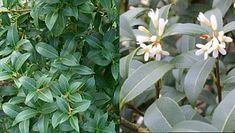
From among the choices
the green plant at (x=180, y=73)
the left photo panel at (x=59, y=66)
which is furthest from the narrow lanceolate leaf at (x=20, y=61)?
the green plant at (x=180, y=73)

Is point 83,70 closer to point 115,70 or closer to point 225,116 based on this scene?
point 115,70

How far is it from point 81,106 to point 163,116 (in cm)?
31

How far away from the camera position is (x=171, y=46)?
1.52 meters

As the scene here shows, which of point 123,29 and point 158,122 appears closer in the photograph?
point 158,122

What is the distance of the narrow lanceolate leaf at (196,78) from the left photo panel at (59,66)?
10.6 inches

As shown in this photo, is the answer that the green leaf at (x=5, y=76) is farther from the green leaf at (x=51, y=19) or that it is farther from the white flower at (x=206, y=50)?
the white flower at (x=206, y=50)

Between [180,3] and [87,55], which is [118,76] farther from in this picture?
[180,3]

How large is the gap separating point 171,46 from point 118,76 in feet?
1.41

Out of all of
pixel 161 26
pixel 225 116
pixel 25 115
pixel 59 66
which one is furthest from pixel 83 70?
pixel 225 116

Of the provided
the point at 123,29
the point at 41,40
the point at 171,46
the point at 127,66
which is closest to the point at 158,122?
the point at 127,66

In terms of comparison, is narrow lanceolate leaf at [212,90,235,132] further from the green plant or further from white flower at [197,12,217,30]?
white flower at [197,12,217,30]

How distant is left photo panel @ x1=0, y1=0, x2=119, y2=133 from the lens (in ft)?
3.56

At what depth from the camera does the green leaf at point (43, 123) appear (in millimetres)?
1089

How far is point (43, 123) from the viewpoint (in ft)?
3.59
